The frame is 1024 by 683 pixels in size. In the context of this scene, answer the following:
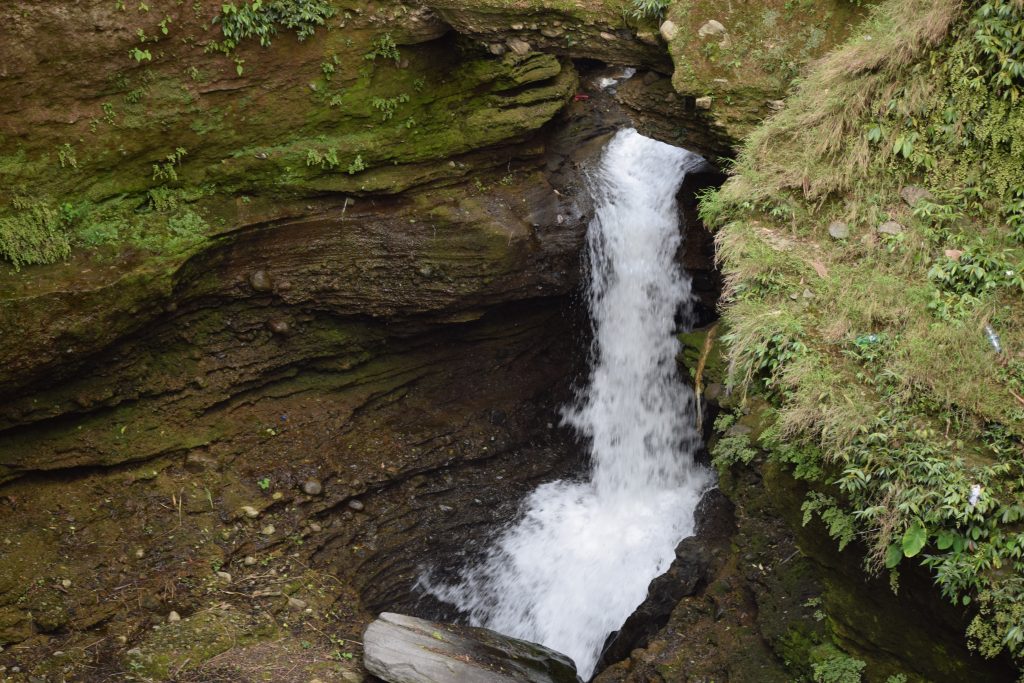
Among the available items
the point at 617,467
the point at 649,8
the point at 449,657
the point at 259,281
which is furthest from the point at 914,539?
the point at 259,281

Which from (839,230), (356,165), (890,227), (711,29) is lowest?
(356,165)

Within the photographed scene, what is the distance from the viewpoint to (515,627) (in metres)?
8.09

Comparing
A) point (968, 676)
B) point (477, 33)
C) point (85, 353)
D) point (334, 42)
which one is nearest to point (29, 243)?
point (85, 353)

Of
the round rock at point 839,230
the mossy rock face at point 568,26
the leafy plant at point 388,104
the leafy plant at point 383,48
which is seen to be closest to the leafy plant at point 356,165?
the leafy plant at point 388,104

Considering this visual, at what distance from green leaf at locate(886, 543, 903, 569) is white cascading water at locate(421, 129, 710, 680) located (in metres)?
4.05

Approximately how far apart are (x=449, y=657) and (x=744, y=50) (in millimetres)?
6189

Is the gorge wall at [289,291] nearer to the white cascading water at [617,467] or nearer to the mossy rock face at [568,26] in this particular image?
the mossy rock face at [568,26]

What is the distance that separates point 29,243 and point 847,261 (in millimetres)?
7052

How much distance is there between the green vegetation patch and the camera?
408 centimetres

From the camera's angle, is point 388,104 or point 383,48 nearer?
point 383,48

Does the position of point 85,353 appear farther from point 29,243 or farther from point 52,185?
point 52,185

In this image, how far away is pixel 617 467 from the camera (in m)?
9.50

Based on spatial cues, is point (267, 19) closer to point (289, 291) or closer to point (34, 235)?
point (289, 291)

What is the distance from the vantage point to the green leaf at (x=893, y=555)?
4.13 m
